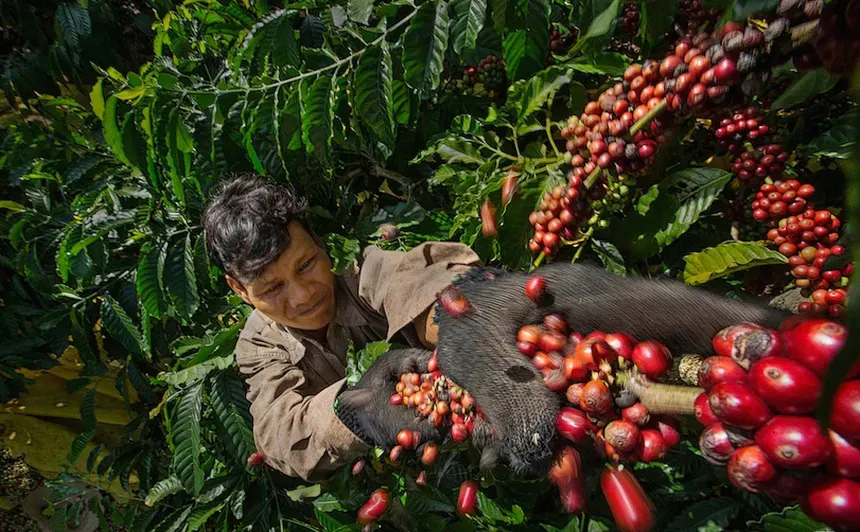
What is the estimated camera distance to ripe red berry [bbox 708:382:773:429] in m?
0.41

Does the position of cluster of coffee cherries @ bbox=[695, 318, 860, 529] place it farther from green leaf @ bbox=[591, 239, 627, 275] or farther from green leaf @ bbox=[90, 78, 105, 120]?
green leaf @ bbox=[90, 78, 105, 120]

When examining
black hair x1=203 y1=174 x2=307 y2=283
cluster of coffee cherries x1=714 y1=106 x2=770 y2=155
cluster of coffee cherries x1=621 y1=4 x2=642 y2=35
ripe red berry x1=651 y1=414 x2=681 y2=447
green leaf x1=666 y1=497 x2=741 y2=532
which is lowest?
green leaf x1=666 y1=497 x2=741 y2=532

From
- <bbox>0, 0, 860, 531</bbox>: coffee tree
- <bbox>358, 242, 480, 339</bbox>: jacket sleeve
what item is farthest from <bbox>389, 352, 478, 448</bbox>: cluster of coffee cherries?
<bbox>358, 242, 480, 339</bbox>: jacket sleeve

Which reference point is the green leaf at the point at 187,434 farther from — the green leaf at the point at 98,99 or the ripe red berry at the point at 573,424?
the ripe red berry at the point at 573,424

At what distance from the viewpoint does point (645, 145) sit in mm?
753

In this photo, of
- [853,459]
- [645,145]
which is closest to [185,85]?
[645,145]

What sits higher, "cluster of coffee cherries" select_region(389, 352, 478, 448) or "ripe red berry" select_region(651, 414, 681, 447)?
"ripe red berry" select_region(651, 414, 681, 447)

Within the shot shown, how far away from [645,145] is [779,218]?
36 cm

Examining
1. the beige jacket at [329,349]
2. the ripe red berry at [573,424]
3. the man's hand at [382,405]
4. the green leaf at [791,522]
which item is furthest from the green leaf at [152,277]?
the green leaf at [791,522]

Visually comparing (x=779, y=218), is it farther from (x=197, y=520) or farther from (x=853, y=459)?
(x=197, y=520)

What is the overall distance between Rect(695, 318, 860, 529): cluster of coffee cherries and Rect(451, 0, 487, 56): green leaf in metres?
0.66

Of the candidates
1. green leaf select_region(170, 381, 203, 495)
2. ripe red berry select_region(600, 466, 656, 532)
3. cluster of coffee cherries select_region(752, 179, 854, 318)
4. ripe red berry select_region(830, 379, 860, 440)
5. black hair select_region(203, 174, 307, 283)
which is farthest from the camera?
green leaf select_region(170, 381, 203, 495)

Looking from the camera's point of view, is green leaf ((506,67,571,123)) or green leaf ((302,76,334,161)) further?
green leaf ((302,76,334,161))

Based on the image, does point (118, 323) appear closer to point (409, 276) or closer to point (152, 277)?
point (152, 277)
